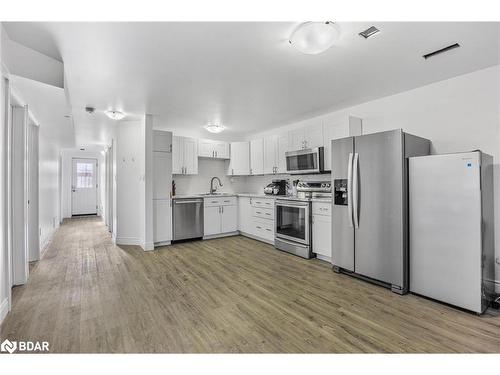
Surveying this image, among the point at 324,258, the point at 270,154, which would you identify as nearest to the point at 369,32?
the point at 324,258

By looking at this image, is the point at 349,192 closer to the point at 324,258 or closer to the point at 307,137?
the point at 324,258

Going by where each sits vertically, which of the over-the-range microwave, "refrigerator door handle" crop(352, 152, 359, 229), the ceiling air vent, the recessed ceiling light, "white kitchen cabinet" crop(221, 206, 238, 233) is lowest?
"white kitchen cabinet" crop(221, 206, 238, 233)

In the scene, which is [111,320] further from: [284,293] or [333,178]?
[333,178]

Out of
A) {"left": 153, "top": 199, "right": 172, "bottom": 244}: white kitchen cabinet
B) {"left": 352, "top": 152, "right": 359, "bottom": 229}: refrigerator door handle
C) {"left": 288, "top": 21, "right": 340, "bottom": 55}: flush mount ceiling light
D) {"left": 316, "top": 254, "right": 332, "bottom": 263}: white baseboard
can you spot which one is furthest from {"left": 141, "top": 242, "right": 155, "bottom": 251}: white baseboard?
{"left": 288, "top": 21, "right": 340, "bottom": 55}: flush mount ceiling light

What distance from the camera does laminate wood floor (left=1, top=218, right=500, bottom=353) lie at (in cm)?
182

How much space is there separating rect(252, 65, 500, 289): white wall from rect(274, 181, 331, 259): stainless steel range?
148 cm

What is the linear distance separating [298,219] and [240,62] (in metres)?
2.58

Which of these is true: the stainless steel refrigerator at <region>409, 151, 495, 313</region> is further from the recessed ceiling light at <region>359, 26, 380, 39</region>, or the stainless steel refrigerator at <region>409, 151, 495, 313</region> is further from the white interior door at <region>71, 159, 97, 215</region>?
the white interior door at <region>71, 159, 97, 215</region>

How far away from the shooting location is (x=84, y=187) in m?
9.41

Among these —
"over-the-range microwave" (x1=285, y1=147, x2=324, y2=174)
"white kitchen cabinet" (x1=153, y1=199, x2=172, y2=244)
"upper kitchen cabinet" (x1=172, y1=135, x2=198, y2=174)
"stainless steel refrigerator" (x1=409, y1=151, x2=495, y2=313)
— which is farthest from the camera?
"upper kitchen cabinet" (x1=172, y1=135, x2=198, y2=174)

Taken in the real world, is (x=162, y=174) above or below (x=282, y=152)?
below

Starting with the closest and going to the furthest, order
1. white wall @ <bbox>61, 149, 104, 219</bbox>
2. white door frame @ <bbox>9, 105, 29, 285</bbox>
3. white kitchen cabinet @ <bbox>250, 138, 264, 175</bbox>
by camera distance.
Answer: white door frame @ <bbox>9, 105, 29, 285</bbox> < white kitchen cabinet @ <bbox>250, 138, 264, 175</bbox> < white wall @ <bbox>61, 149, 104, 219</bbox>
